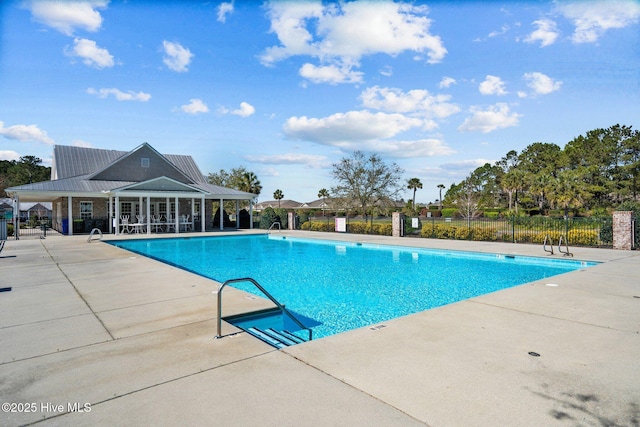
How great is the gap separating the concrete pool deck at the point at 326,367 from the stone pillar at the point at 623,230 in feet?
33.1

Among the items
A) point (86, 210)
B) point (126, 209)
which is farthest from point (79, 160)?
point (126, 209)

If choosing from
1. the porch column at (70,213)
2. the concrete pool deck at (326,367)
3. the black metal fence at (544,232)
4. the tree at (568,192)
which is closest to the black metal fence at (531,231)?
the black metal fence at (544,232)

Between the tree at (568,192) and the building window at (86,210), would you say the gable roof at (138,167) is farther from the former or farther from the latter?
the tree at (568,192)

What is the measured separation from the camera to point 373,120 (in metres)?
25.9

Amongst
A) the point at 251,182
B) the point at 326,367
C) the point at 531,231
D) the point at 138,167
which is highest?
the point at 251,182

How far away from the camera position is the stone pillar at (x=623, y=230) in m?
13.8

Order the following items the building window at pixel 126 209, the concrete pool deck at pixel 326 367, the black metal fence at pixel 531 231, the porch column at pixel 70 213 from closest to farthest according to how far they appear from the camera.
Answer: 1. the concrete pool deck at pixel 326 367
2. the black metal fence at pixel 531 231
3. the porch column at pixel 70 213
4. the building window at pixel 126 209

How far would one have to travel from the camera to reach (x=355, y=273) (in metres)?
10.8

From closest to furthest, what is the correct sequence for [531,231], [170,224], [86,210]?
[531,231]
[170,224]
[86,210]

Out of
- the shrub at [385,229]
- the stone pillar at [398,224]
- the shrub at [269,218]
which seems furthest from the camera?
the shrub at [269,218]

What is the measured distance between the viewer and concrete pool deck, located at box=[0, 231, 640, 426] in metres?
2.58

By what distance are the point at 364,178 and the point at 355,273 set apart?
30.2 meters

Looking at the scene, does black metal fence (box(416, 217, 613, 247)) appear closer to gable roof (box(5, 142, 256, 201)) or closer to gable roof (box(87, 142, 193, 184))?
gable roof (box(5, 142, 256, 201))

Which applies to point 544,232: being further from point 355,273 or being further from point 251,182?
point 251,182
